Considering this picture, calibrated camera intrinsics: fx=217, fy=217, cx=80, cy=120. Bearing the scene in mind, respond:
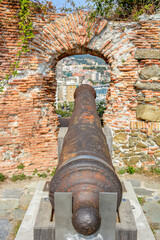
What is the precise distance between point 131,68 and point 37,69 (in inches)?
96.8

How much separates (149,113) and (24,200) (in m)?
3.71

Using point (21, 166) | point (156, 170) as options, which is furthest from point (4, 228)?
point (156, 170)

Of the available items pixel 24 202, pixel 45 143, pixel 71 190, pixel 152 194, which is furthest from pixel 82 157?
pixel 45 143

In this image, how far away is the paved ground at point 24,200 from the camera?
375 cm

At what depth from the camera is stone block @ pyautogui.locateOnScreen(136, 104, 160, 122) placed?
5.69 meters

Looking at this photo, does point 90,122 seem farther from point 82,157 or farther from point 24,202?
point 24,202

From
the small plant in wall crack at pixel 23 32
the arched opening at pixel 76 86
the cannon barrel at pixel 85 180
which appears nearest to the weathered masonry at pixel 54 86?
the small plant in wall crack at pixel 23 32

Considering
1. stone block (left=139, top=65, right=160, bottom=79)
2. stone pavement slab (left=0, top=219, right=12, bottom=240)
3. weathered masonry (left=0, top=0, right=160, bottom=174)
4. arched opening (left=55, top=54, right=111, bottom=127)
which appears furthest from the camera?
arched opening (left=55, top=54, right=111, bottom=127)

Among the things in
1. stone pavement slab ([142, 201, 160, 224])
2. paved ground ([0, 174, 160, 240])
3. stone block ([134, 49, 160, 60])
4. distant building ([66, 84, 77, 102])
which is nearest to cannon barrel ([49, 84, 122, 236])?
paved ground ([0, 174, 160, 240])

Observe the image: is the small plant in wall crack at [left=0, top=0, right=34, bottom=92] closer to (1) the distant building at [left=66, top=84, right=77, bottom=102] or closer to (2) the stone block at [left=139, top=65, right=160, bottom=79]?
(2) the stone block at [left=139, top=65, right=160, bottom=79]

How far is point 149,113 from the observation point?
571cm

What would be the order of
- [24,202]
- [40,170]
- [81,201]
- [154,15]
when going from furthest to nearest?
[40,170] < [154,15] < [24,202] < [81,201]

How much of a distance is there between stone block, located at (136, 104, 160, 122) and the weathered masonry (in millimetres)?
25

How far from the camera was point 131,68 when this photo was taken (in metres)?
5.72
